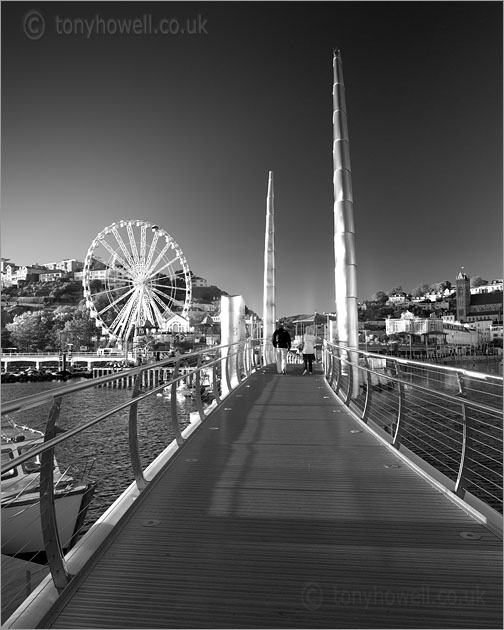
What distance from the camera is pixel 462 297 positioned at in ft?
436

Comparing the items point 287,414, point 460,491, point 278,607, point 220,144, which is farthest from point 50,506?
point 220,144

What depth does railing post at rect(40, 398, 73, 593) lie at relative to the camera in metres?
2.45

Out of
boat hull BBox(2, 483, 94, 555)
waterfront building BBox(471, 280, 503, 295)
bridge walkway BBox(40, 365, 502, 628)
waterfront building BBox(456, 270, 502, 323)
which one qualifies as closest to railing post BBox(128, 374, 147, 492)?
Answer: bridge walkway BBox(40, 365, 502, 628)

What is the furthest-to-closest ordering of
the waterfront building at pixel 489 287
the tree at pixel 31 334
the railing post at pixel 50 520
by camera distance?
the waterfront building at pixel 489 287
the tree at pixel 31 334
the railing post at pixel 50 520

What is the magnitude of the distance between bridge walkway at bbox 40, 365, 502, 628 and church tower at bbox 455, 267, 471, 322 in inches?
5411

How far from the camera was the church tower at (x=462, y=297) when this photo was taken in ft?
433

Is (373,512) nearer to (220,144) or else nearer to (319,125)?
(319,125)

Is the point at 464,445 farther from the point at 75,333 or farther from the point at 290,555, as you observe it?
the point at 75,333

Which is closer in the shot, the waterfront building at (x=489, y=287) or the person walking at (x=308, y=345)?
the person walking at (x=308, y=345)

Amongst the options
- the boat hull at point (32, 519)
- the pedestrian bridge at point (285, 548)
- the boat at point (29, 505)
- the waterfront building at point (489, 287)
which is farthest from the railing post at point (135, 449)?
the waterfront building at point (489, 287)

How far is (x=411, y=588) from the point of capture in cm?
248

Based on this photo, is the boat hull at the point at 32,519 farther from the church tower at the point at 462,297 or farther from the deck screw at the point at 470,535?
the church tower at the point at 462,297

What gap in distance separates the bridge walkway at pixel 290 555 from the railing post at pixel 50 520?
0.10 meters

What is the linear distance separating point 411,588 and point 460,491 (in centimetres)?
148
